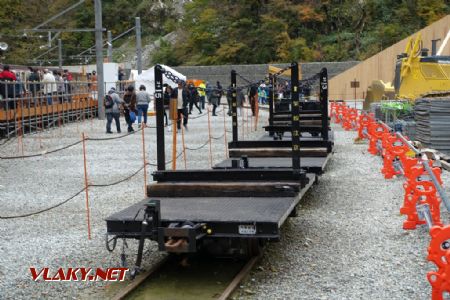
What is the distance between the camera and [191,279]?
7891 millimetres

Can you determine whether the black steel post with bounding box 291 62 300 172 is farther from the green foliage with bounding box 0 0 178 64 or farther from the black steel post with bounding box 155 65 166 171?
the green foliage with bounding box 0 0 178 64

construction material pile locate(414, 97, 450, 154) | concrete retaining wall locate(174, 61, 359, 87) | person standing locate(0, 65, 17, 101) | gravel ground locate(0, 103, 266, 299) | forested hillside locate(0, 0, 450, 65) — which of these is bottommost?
gravel ground locate(0, 103, 266, 299)

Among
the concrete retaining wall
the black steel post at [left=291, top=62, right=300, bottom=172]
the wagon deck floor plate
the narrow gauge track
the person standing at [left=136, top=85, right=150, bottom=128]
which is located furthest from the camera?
the concrete retaining wall

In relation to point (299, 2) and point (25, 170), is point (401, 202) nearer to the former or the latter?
point (25, 170)

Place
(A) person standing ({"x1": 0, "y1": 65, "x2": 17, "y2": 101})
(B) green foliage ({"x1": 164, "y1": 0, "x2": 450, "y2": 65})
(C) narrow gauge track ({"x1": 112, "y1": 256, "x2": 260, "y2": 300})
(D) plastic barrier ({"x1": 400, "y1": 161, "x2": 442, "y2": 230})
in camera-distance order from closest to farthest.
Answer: (C) narrow gauge track ({"x1": 112, "y1": 256, "x2": 260, "y2": 300}) < (D) plastic barrier ({"x1": 400, "y1": 161, "x2": 442, "y2": 230}) < (A) person standing ({"x1": 0, "y1": 65, "x2": 17, "y2": 101}) < (B) green foliage ({"x1": 164, "y1": 0, "x2": 450, "y2": 65})

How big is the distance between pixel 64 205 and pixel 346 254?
5731 millimetres

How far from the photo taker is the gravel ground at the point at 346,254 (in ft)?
24.1

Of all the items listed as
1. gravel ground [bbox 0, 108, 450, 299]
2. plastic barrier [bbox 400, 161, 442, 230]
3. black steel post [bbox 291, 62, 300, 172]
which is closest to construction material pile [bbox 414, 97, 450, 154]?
gravel ground [bbox 0, 108, 450, 299]

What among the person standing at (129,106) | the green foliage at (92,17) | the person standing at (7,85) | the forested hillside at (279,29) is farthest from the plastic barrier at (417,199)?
the green foliage at (92,17)

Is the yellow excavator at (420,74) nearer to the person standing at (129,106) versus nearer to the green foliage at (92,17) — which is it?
the person standing at (129,106)

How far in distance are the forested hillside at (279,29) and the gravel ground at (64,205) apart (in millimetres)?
36995

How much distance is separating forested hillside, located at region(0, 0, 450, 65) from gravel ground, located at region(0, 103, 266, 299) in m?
37.0

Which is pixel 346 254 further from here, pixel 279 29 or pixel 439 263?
pixel 279 29

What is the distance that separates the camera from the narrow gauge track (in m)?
7.33
